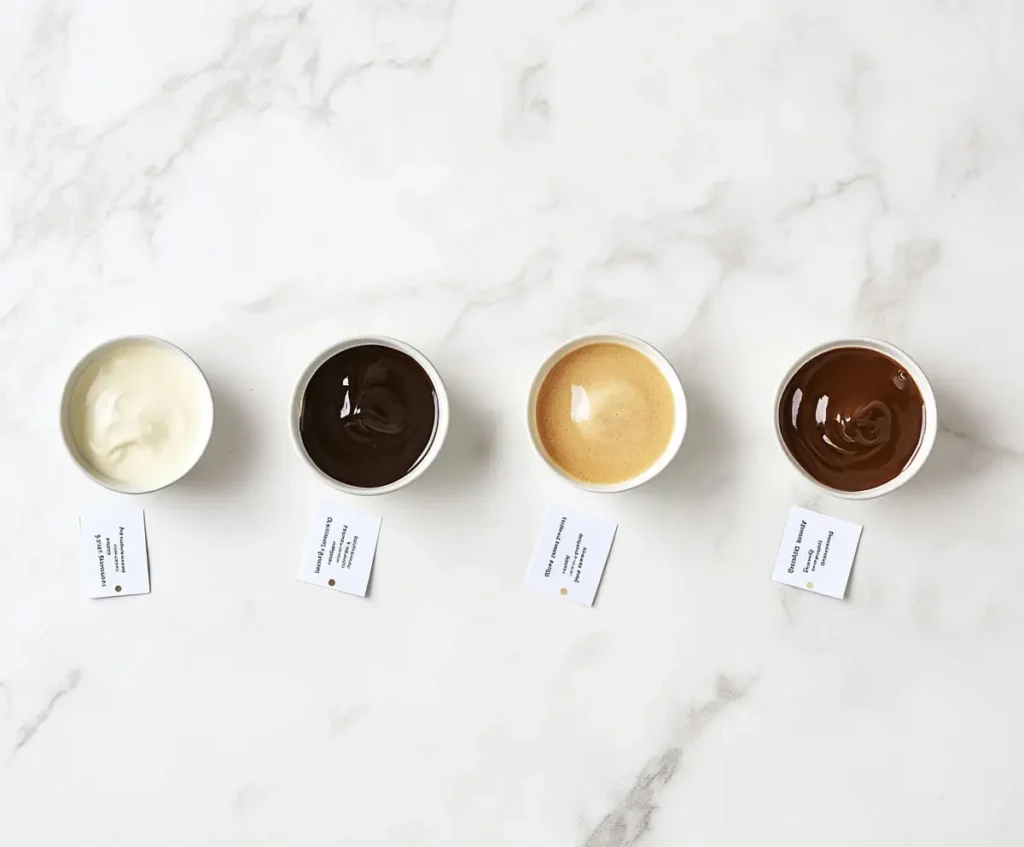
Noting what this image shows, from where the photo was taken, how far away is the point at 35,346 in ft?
4.89

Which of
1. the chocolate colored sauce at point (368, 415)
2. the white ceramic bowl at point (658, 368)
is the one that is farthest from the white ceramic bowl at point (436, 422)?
the white ceramic bowl at point (658, 368)

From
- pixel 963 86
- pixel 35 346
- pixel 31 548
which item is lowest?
pixel 31 548

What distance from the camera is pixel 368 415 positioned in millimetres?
1391

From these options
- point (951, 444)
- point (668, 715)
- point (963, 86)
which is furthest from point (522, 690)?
point (963, 86)

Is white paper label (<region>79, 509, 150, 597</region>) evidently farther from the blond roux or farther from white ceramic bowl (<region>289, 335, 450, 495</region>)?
the blond roux

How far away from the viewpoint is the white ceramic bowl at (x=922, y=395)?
1.36m

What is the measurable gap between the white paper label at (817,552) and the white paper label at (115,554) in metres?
1.08

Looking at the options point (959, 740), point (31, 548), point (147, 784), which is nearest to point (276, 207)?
point (31, 548)

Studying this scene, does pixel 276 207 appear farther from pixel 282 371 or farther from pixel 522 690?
pixel 522 690

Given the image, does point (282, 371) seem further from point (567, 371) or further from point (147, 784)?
point (147, 784)

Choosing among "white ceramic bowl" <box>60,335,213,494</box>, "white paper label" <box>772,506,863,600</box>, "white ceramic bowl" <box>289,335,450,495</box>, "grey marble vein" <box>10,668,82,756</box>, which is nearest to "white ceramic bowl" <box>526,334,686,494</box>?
"white ceramic bowl" <box>289,335,450,495</box>

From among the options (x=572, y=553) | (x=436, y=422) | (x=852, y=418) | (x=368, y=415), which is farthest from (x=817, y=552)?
(x=368, y=415)

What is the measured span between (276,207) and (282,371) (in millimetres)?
282

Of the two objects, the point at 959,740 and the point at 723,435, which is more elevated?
the point at 723,435
